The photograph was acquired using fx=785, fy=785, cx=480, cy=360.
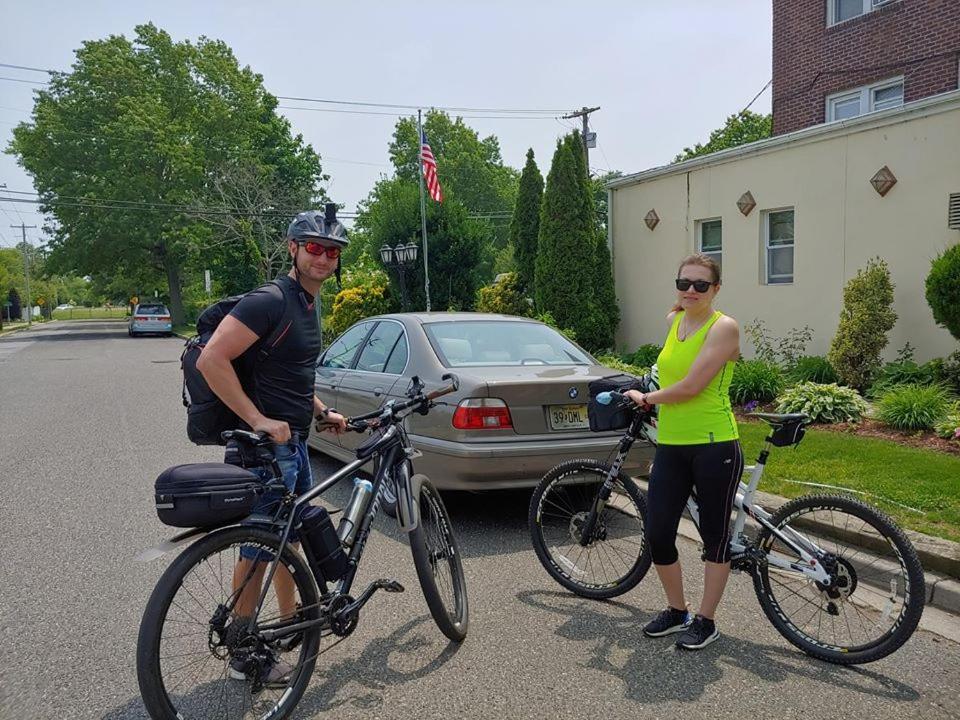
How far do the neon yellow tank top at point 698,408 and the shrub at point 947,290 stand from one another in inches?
256

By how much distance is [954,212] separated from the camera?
9.77 m

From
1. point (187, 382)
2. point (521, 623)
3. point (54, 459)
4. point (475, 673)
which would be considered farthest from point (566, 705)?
point (54, 459)

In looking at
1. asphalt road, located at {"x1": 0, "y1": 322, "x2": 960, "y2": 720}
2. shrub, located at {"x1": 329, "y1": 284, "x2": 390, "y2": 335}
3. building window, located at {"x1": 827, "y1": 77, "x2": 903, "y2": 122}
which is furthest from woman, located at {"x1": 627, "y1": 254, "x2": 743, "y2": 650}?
shrub, located at {"x1": 329, "y1": 284, "x2": 390, "y2": 335}

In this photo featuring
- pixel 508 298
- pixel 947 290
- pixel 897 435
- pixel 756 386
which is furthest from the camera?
pixel 508 298

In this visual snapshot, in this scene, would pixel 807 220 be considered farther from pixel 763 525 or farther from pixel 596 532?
pixel 763 525

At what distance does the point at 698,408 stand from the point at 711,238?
36.8ft

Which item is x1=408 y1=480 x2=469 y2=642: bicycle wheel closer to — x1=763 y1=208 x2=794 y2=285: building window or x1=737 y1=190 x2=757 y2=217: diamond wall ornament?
x1=763 y1=208 x2=794 y2=285: building window

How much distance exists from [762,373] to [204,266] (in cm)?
4008

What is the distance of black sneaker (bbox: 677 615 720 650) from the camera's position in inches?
140

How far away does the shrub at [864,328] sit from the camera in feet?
33.0

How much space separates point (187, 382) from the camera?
316cm

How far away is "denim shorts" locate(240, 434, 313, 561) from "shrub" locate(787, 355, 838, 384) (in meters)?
8.65

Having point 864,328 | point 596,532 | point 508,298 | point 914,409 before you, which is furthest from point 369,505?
point 508,298

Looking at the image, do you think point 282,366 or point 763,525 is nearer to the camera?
point 282,366
